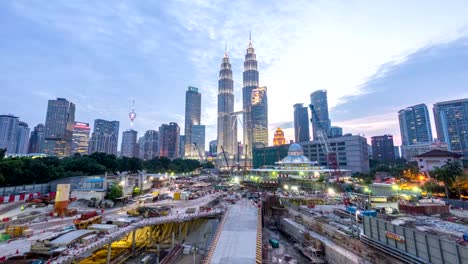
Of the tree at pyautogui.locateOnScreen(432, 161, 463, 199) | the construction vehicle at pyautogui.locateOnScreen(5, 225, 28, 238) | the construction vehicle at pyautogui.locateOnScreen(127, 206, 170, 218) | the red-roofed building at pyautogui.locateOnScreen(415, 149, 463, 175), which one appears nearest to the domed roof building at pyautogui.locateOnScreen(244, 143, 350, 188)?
the red-roofed building at pyautogui.locateOnScreen(415, 149, 463, 175)

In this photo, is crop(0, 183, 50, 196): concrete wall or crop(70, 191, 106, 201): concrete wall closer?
crop(0, 183, 50, 196): concrete wall

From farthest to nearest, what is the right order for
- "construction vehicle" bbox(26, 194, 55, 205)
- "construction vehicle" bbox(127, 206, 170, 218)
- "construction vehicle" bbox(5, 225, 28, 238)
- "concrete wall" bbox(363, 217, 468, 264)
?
"construction vehicle" bbox(26, 194, 55, 205)
"construction vehicle" bbox(127, 206, 170, 218)
"construction vehicle" bbox(5, 225, 28, 238)
"concrete wall" bbox(363, 217, 468, 264)

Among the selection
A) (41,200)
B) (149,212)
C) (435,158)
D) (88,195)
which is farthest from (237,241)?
(435,158)

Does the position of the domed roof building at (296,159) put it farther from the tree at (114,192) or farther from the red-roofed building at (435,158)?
the tree at (114,192)

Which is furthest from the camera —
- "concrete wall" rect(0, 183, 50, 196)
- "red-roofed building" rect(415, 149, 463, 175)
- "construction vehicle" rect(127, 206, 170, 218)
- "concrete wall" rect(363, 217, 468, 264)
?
"red-roofed building" rect(415, 149, 463, 175)

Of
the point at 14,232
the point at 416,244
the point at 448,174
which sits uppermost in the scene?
the point at 448,174

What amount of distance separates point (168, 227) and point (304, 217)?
33.3 m

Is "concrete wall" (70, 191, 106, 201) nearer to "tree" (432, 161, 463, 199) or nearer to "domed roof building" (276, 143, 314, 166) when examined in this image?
"tree" (432, 161, 463, 199)

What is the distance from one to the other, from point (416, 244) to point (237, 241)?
73.2 ft

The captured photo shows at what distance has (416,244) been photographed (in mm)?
25719

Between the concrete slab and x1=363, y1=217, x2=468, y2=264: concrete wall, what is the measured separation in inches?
697

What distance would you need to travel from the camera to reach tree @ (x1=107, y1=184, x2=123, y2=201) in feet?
216

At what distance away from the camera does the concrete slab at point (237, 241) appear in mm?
26156

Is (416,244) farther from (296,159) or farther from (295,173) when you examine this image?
(296,159)
